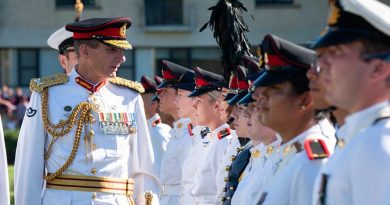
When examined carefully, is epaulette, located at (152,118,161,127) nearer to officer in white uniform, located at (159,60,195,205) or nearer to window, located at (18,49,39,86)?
officer in white uniform, located at (159,60,195,205)

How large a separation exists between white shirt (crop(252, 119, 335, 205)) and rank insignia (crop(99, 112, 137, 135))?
2396mm

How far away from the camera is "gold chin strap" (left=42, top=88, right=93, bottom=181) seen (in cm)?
779

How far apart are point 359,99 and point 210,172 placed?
490 cm

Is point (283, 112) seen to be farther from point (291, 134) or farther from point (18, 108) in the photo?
point (18, 108)

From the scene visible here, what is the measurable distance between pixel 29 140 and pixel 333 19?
11.7 ft

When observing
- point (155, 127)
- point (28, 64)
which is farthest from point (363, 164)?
point (28, 64)

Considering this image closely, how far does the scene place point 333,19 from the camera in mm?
4684

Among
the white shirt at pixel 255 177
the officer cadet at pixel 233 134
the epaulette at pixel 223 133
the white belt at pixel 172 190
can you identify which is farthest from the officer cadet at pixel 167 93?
the white shirt at pixel 255 177

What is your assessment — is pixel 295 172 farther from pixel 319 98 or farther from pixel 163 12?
pixel 163 12

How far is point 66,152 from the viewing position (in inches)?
308

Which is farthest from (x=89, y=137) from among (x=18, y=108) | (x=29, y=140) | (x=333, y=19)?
(x=18, y=108)

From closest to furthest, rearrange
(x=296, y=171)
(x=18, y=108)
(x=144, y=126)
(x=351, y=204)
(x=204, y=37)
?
(x=351, y=204) < (x=296, y=171) < (x=144, y=126) < (x=18, y=108) < (x=204, y=37)

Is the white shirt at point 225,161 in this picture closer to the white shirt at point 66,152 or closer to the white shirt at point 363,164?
the white shirt at point 66,152

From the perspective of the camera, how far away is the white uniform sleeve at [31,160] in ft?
25.5
